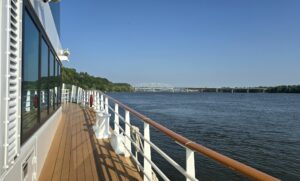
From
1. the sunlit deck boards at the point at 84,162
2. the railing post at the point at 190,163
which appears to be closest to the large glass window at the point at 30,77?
the sunlit deck boards at the point at 84,162

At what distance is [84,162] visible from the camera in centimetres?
405

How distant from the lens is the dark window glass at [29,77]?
2.67m

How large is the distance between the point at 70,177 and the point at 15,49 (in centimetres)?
192

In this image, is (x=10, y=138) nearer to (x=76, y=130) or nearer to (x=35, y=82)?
(x=35, y=82)

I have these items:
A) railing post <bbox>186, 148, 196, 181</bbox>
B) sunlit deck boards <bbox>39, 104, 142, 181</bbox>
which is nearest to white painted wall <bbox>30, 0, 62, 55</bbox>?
sunlit deck boards <bbox>39, 104, 142, 181</bbox>

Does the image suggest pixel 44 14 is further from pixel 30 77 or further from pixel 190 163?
pixel 190 163

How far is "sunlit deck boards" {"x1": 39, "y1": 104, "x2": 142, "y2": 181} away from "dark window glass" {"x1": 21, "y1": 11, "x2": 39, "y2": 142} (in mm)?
685

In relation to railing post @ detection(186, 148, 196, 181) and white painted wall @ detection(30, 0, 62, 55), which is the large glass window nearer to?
white painted wall @ detection(30, 0, 62, 55)

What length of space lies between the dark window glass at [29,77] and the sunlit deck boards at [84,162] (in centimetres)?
69

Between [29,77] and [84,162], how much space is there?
155 centimetres

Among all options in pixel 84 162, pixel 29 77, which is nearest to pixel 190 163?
pixel 29 77

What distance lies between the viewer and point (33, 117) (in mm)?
3295

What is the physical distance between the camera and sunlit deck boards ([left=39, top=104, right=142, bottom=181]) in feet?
11.5

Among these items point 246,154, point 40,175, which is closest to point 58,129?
point 40,175
